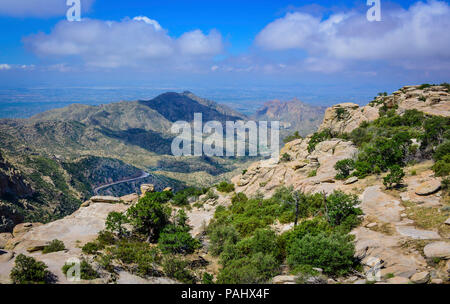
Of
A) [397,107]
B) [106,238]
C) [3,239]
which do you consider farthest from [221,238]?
[397,107]

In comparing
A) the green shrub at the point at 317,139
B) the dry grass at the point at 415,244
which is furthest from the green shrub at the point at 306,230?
the green shrub at the point at 317,139

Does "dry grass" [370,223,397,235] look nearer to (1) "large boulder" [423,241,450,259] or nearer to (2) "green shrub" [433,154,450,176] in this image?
(1) "large boulder" [423,241,450,259]

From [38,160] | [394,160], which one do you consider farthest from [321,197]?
[38,160]

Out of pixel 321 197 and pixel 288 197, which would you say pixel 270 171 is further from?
pixel 321 197

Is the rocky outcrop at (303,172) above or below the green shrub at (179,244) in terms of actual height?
above

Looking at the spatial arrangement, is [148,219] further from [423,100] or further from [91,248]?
[423,100]

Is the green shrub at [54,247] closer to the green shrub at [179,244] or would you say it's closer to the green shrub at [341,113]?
the green shrub at [179,244]
